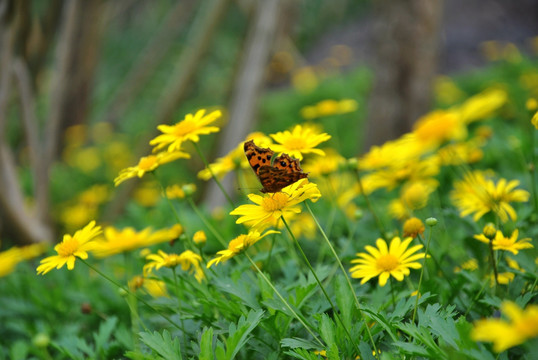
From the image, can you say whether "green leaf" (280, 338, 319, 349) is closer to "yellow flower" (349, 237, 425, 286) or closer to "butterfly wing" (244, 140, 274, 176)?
"yellow flower" (349, 237, 425, 286)

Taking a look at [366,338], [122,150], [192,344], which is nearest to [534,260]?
[366,338]

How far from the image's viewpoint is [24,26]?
2715 millimetres

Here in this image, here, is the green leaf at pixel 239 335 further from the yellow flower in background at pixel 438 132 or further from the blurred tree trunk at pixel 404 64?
the blurred tree trunk at pixel 404 64

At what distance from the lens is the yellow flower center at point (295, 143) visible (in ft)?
3.69

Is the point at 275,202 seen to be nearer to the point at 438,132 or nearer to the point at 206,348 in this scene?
the point at 206,348

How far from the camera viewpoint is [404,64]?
3.10 m

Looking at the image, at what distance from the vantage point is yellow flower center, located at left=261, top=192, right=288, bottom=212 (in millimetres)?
966

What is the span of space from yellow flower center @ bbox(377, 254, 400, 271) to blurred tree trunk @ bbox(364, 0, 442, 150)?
2.18m

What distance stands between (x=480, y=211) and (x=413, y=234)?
289 millimetres

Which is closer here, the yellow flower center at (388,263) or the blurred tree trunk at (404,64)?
the yellow flower center at (388,263)

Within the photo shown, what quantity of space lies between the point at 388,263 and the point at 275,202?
0.90 ft

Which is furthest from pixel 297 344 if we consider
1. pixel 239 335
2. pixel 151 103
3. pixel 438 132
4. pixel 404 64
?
pixel 151 103

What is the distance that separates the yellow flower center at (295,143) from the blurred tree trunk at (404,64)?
6.92 ft

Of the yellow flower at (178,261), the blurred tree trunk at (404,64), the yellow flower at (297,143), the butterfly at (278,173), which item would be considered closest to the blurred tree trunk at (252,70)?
the blurred tree trunk at (404,64)
